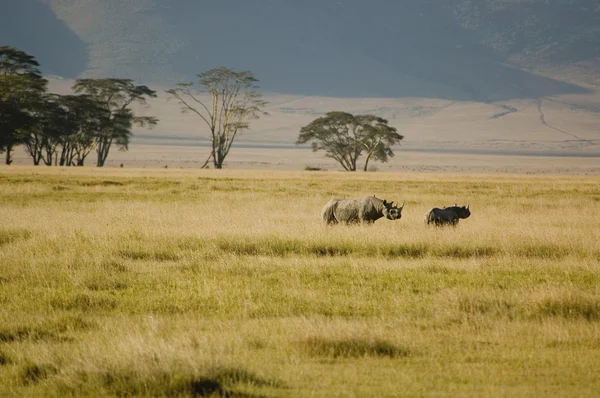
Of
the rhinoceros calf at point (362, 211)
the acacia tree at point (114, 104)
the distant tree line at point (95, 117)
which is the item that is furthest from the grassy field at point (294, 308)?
the acacia tree at point (114, 104)

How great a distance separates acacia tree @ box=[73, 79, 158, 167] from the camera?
7319cm

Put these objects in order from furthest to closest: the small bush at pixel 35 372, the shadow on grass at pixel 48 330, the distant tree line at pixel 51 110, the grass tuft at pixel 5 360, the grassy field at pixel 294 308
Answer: the distant tree line at pixel 51 110 → the shadow on grass at pixel 48 330 → the grass tuft at pixel 5 360 → the small bush at pixel 35 372 → the grassy field at pixel 294 308

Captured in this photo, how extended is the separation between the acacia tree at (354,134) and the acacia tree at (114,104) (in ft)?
52.0

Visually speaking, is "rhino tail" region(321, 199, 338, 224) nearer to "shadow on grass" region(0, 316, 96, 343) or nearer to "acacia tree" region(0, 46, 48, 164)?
"shadow on grass" region(0, 316, 96, 343)

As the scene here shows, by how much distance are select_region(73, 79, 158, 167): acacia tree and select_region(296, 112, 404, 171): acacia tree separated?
15.9 meters

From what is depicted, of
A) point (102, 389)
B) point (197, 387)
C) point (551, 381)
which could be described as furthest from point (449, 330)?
point (102, 389)

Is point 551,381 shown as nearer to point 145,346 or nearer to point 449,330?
point 449,330

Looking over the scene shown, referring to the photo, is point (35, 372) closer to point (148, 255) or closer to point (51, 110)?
point (148, 255)

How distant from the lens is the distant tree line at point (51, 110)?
60344 mm

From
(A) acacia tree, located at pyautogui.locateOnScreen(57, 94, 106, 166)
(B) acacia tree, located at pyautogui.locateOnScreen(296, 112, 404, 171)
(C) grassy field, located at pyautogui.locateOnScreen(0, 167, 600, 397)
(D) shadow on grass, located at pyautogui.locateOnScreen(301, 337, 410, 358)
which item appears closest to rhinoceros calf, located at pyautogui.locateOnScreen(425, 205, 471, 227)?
(C) grassy field, located at pyautogui.locateOnScreen(0, 167, 600, 397)

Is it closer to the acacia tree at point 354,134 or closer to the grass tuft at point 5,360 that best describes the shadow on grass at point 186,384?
the grass tuft at point 5,360

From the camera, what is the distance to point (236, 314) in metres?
11.0

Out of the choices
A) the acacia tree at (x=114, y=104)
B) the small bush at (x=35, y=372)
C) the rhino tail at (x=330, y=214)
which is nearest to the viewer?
the small bush at (x=35, y=372)

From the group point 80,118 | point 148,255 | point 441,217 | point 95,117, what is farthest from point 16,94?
point 148,255
